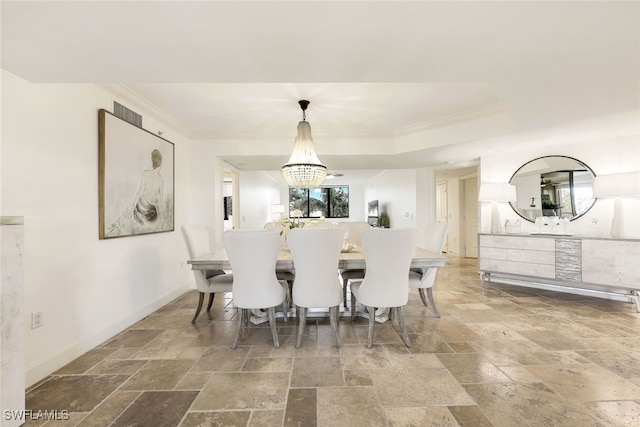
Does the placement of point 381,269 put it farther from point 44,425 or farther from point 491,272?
point 491,272

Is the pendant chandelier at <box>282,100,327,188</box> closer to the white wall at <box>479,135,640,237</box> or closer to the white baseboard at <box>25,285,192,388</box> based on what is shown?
the white baseboard at <box>25,285,192,388</box>

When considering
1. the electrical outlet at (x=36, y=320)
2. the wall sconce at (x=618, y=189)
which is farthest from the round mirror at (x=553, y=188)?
the electrical outlet at (x=36, y=320)

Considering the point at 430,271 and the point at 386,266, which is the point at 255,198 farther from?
the point at 386,266

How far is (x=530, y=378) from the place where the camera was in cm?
184

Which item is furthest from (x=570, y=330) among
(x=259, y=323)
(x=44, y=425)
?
(x=44, y=425)

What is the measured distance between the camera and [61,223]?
2.06m

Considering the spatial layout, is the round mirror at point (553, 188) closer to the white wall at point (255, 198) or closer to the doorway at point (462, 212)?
the doorway at point (462, 212)

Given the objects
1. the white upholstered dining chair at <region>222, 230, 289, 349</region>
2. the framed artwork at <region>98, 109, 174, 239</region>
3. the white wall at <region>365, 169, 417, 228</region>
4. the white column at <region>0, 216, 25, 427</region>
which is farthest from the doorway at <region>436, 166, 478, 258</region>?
the white column at <region>0, 216, 25, 427</region>

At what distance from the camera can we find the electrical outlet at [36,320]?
72.5 inches

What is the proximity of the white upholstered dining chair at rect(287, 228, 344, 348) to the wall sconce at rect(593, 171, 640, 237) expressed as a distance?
3478 mm

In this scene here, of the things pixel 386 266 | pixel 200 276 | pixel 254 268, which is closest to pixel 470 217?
pixel 386 266

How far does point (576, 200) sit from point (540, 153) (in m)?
0.81

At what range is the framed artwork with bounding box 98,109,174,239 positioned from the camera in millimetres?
2449

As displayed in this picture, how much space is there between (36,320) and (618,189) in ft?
18.6
